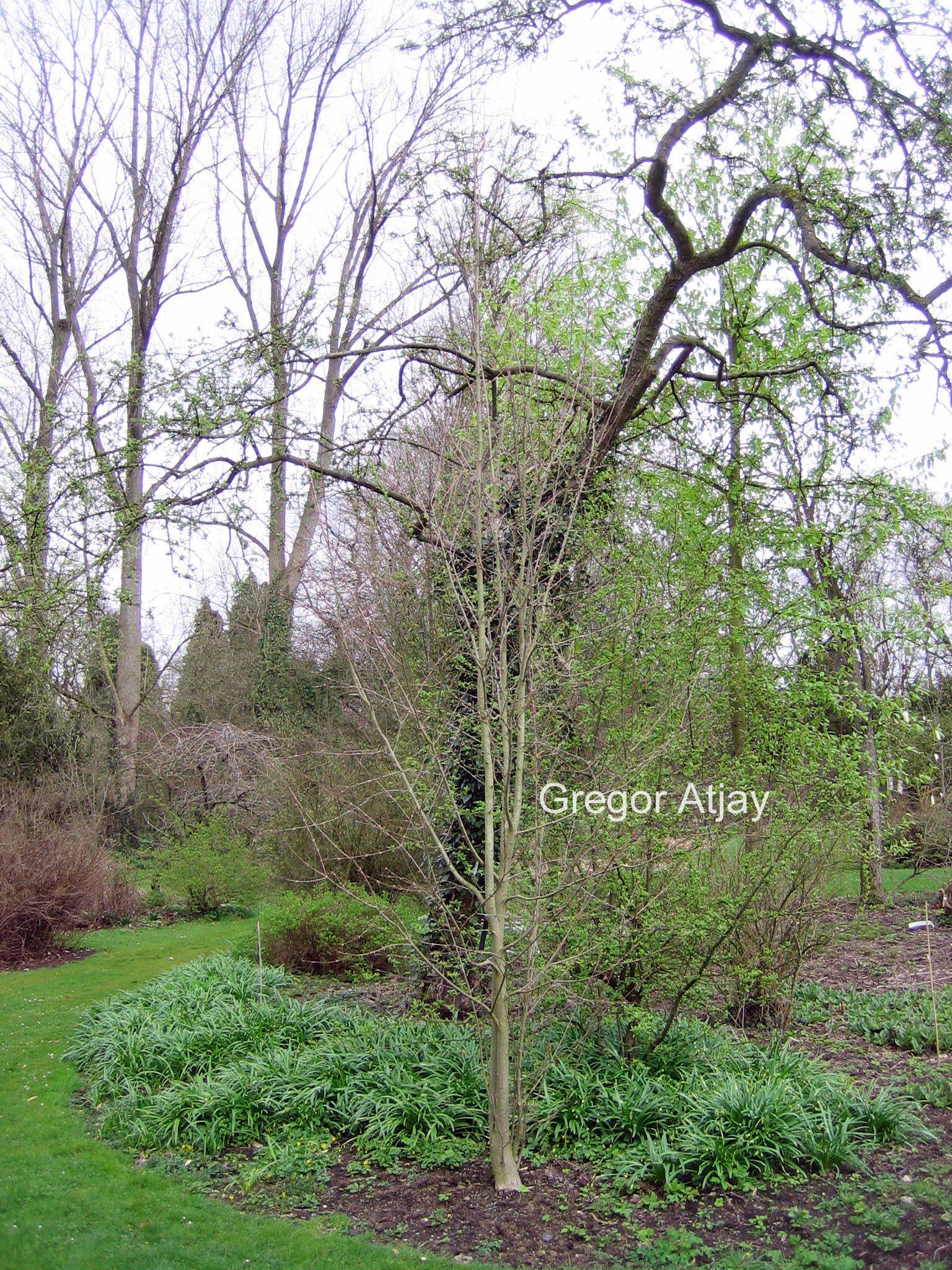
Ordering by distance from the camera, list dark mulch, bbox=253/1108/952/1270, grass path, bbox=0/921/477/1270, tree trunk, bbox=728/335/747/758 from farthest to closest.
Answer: tree trunk, bbox=728/335/747/758 → grass path, bbox=0/921/477/1270 → dark mulch, bbox=253/1108/952/1270

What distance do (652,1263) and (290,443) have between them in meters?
6.53

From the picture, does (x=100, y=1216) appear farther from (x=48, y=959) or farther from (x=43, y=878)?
(x=43, y=878)

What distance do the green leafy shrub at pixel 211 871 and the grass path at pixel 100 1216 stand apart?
5.72 meters

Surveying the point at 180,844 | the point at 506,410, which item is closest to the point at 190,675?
the point at 180,844

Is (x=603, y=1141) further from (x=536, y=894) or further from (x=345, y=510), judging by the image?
(x=345, y=510)

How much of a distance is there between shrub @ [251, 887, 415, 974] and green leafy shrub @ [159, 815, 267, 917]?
3.57m

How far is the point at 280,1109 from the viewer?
536 cm

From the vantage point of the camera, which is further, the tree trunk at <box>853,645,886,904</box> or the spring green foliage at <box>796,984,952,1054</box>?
the tree trunk at <box>853,645,886,904</box>

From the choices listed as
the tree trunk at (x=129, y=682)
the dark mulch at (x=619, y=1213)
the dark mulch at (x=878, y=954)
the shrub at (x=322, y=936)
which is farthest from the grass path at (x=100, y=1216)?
the tree trunk at (x=129, y=682)

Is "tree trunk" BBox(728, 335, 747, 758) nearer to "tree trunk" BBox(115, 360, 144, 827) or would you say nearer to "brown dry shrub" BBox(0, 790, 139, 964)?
"brown dry shrub" BBox(0, 790, 139, 964)

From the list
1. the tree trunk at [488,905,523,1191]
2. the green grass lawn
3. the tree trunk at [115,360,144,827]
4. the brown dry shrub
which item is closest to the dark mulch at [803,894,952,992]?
the green grass lawn

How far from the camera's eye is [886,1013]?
269 inches

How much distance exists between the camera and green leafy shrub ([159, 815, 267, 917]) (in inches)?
493

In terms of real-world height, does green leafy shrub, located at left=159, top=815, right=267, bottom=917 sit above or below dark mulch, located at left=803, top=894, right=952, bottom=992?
above
